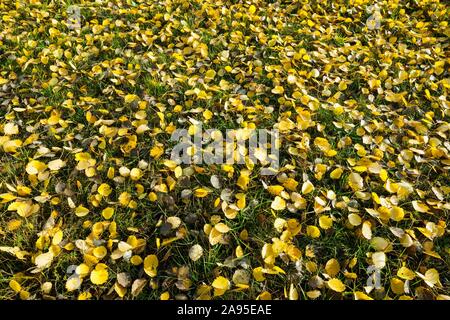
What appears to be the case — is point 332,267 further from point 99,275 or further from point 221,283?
point 99,275

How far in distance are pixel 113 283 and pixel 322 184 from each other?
1.17 meters

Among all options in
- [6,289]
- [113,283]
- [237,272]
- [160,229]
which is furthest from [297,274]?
[6,289]

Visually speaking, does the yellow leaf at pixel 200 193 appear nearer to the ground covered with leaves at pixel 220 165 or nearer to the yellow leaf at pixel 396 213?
the ground covered with leaves at pixel 220 165

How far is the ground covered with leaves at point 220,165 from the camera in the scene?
1.77m

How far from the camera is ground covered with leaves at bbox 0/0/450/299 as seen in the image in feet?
5.80

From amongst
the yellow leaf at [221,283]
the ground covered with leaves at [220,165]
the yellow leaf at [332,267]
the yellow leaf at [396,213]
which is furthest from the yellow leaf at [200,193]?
the yellow leaf at [396,213]

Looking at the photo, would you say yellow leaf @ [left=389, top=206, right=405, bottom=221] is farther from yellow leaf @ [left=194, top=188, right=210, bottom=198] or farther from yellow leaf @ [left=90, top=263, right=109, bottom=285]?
yellow leaf @ [left=90, top=263, right=109, bottom=285]

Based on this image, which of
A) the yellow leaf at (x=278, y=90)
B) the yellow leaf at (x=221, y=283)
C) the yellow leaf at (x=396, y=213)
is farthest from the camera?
the yellow leaf at (x=278, y=90)

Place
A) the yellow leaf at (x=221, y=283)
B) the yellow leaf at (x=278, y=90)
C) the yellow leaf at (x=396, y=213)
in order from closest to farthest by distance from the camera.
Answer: the yellow leaf at (x=221, y=283) → the yellow leaf at (x=396, y=213) → the yellow leaf at (x=278, y=90)

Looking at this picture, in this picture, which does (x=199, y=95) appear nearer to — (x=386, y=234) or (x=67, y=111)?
(x=67, y=111)

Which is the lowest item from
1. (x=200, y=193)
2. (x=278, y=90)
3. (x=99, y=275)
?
(x=99, y=275)

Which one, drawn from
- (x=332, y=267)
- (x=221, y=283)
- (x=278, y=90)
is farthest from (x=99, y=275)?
(x=278, y=90)

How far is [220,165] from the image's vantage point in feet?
7.09

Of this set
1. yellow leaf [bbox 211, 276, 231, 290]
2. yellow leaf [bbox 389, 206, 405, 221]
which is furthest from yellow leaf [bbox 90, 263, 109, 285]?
yellow leaf [bbox 389, 206, 405, 221]
